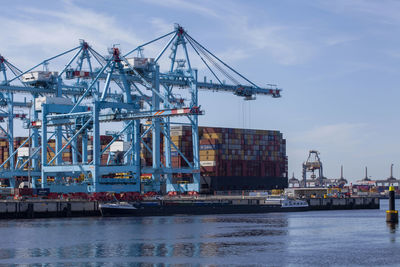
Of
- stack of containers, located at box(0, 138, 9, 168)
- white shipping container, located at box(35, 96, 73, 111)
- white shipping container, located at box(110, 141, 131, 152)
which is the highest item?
white shipping container, located at box(35, 96, 73, 111)

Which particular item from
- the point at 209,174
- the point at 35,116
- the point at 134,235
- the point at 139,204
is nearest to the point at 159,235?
the point at 134,235

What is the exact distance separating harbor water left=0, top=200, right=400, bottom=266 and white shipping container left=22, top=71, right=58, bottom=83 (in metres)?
39.4

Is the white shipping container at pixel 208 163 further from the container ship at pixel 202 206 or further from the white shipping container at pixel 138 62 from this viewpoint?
the white shipping container at pixel 138 62

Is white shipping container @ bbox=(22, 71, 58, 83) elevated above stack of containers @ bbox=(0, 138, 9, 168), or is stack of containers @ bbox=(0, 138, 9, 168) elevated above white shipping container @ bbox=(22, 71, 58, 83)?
white shipping container @ bbox=(22, 71, 58, 83)

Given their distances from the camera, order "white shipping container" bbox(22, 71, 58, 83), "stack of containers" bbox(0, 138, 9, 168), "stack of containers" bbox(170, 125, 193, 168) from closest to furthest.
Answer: "white shipping container" bbox(22, 71, 58, 83)
"stack of containers" bbox(170, 125, 193, 168)
"stack of containers" bbox(0, 138, 9, 168)

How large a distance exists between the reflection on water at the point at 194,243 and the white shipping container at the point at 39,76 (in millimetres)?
39426

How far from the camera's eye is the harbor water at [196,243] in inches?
1925

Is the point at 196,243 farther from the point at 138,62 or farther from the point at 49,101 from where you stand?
the point at 49,101

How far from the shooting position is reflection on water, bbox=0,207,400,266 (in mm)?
49003

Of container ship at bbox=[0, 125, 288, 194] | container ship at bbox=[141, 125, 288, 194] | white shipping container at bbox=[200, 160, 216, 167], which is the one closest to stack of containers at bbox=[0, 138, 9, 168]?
container ship at bbox=[0, 125, 288, 194]

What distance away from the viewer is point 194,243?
58.8m

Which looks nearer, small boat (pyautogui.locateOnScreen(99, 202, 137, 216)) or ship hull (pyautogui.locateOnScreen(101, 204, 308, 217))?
small boat (pyautogui.locateOnScreen(99, 202, 137, 216))

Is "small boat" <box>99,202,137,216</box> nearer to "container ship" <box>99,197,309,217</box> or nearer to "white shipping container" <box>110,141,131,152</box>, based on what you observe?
"container ship" <box>99,197,309,217</box>

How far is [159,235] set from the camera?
65.4 metres
